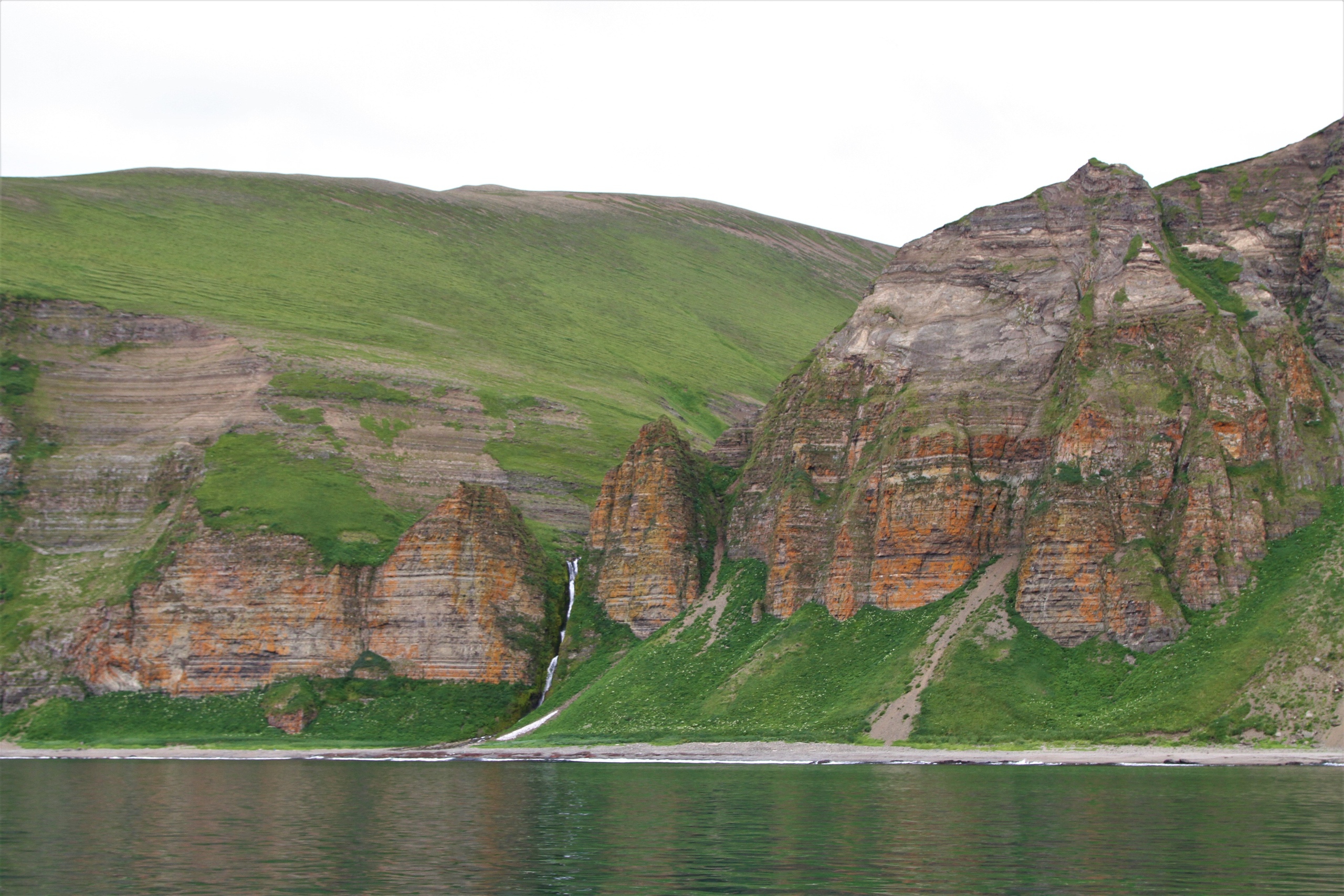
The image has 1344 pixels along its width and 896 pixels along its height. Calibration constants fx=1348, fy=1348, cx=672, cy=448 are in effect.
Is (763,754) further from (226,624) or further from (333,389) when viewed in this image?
(333,389)

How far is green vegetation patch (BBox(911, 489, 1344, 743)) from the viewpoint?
292 ft

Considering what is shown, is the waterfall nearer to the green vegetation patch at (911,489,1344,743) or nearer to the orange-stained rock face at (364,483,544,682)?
the orange-stained rock face at (364,483,544,682)

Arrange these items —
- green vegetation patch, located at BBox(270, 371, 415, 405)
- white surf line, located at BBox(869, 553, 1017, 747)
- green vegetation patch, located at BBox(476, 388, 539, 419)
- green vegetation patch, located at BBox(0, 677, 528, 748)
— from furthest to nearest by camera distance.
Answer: green vegetation patch, located at BBox(476, 388, 539, 419)
green vegetation patch, located at BBox(270, 371, 415, 405)
green vegetation patch, located at BBox(0, 677, 528, 748)
white surf line, located at BBox(869, 553, 1017, 747)

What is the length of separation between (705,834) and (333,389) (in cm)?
12492

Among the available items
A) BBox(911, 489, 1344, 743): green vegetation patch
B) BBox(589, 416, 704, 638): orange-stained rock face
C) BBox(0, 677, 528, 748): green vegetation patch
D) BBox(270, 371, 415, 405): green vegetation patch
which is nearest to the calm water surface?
BBox(911, 489, 1344, 743): green vegetation patch

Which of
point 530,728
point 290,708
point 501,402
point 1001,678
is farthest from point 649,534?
point 501,402

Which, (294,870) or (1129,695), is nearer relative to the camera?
(294,870)

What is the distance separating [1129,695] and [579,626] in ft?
180

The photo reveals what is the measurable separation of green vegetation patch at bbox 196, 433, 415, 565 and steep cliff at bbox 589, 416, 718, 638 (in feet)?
71.1

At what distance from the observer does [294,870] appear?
4153 cm

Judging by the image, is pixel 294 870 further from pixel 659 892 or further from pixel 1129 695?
pixel 1129 695

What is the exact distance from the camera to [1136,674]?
96.5m

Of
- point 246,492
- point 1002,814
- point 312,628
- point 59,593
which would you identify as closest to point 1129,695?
point 1002,814

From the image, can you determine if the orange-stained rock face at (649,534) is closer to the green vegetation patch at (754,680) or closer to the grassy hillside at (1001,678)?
the green vegetation patch at (754,680)
